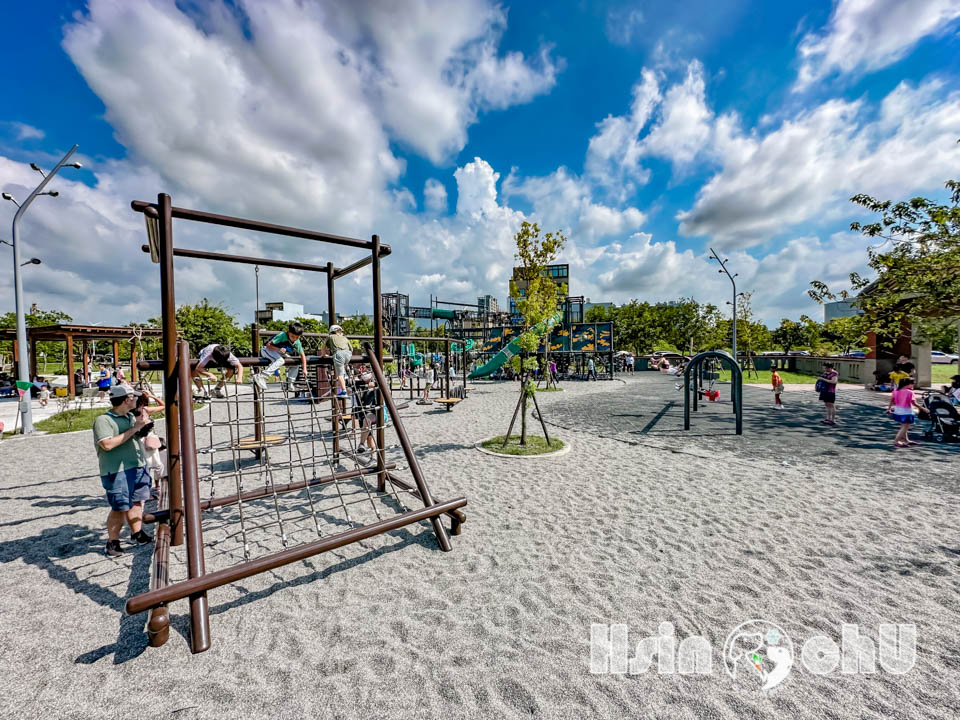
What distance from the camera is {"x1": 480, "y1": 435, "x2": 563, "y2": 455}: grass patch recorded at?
761 centimetres

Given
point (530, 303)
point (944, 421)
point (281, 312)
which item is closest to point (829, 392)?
point (944, 421)

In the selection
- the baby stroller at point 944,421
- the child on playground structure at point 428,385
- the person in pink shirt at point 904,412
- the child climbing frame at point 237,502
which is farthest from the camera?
the child on playground structure at point 428,385

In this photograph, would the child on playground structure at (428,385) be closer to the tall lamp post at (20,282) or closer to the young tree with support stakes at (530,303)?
the young tree with support stakes at (530,303)

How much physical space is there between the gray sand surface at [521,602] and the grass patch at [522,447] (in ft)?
4.77

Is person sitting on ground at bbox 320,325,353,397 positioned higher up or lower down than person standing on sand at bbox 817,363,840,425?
higher up

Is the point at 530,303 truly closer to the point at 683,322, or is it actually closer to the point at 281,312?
the point at 683,322

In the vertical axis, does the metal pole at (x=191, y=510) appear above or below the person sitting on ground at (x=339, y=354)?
below

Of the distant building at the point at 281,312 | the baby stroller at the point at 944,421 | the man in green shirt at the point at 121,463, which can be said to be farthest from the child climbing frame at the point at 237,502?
the distant building at the point at 281,312

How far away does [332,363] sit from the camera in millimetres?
5625

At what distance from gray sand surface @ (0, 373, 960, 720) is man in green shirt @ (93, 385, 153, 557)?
36 cm

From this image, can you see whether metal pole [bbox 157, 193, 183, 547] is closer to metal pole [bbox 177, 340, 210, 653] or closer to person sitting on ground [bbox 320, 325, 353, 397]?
metal pole [bbox 177, 340, 210, 653]

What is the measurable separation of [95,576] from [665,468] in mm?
7366

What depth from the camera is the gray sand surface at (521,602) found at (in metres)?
2.24

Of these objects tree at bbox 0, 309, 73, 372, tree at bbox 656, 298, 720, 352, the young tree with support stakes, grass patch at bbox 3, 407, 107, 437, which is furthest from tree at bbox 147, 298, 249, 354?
tree at bbox 656, 298, 720, 352
